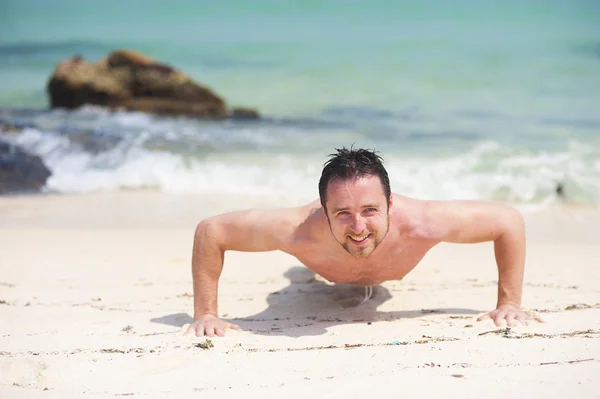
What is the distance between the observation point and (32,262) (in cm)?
572

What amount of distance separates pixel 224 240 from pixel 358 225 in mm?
866

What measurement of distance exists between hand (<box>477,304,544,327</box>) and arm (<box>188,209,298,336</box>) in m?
1.20

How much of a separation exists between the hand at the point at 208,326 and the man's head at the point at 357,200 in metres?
0.83

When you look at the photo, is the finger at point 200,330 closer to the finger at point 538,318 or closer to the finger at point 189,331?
the finger at point 189,331

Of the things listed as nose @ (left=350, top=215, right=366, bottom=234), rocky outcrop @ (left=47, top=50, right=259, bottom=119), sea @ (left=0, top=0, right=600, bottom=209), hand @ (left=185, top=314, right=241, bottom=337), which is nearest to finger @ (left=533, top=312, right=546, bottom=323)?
nose @ (left=350, top=215, right=366, bottom=234)

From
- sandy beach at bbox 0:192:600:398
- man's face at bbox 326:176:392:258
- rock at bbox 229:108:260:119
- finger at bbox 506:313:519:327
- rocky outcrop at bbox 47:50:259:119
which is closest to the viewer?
sandy beach at bbox 0:192:600:398

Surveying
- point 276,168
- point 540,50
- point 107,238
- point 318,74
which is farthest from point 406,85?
point 107,238

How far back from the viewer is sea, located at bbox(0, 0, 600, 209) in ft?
32.5

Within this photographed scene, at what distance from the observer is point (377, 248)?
427 cm

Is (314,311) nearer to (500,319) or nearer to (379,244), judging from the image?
(379,244)

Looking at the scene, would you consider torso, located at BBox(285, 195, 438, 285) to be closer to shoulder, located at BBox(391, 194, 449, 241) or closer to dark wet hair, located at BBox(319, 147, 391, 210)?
shoulder, located at BBox(391, 194, 449, 241)

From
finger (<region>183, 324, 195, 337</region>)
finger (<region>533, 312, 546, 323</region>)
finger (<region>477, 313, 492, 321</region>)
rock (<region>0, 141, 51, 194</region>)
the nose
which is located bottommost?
finger (<region>183, 324, 195, 337</region>)

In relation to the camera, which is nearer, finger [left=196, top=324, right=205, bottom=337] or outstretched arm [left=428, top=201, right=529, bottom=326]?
finger [left=196, top=324, right=205, bottom=337]

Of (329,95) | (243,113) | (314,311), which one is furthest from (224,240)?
(329,95)
